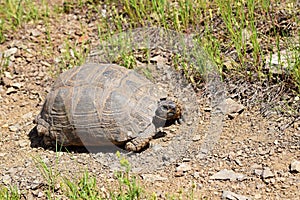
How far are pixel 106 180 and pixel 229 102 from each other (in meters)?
1.41

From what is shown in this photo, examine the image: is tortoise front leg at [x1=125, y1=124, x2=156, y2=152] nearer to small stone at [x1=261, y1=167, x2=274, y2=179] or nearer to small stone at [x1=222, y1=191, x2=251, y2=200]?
small stone at [x1=222, y1=191, x2=251, y2=200]

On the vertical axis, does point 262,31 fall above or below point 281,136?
above

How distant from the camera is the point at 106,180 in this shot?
3.89m

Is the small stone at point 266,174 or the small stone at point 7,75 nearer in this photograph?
the small stone at point 266,174

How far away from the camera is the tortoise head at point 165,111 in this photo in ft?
13.7

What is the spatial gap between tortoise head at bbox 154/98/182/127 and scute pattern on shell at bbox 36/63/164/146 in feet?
0.18

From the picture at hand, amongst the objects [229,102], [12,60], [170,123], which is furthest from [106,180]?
[12,60]

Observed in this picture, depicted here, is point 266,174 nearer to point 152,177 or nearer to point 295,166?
point 295,166

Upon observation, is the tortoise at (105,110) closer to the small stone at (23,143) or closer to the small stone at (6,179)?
the small stone at (23,143)

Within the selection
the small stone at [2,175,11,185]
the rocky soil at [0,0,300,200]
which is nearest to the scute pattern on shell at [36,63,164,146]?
the rocky soil at [0,0,300,200]

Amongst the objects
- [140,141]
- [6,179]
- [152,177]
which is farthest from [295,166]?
[6,179]

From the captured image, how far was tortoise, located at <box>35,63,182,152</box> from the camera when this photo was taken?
4.11 metres

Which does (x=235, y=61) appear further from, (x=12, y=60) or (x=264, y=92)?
A: (x=12, y=60)

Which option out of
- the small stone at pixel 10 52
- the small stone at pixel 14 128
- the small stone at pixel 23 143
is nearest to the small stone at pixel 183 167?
the small stone at pixel 23 143
